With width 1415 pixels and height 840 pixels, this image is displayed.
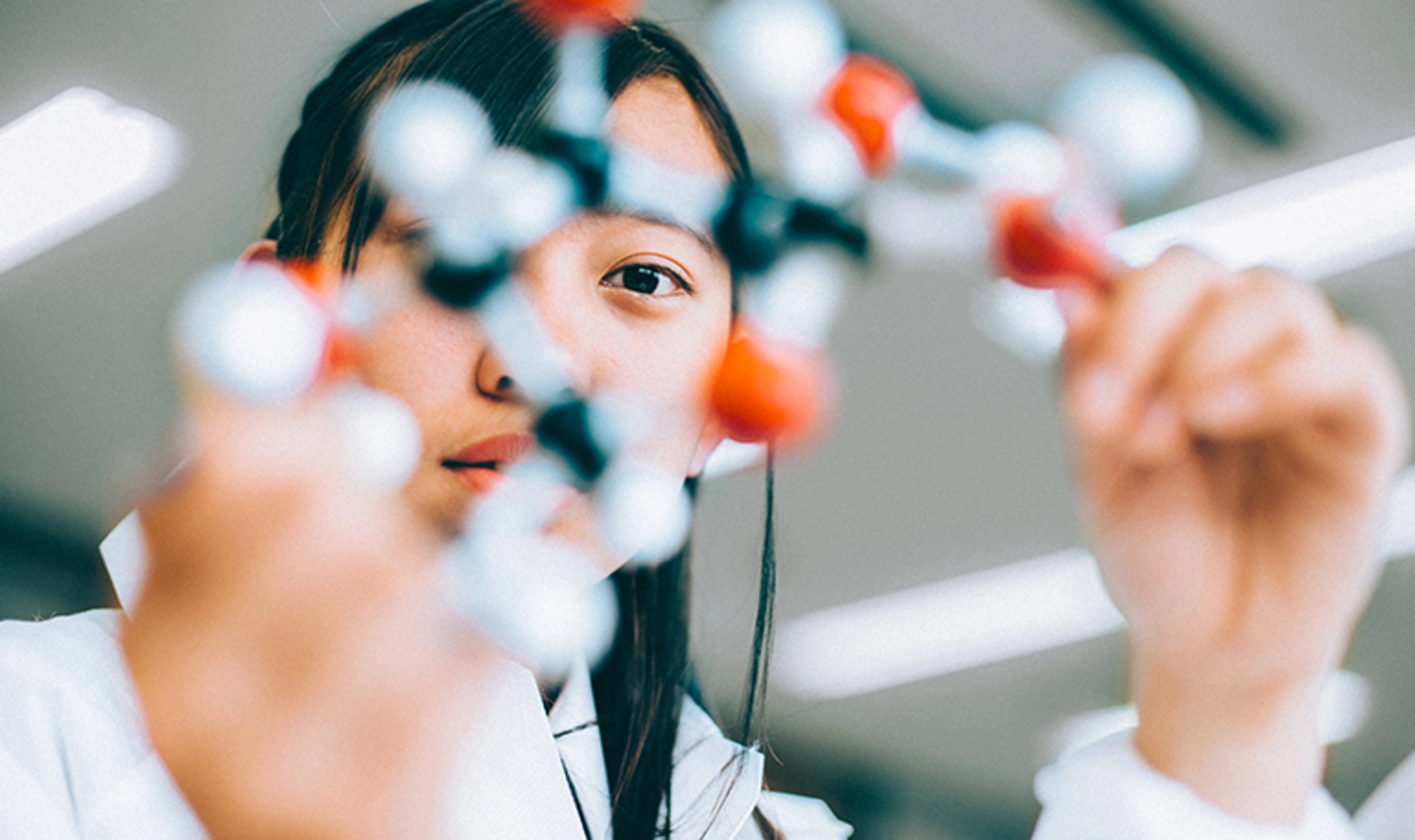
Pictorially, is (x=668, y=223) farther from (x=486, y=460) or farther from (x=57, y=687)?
(x=57, y=687)

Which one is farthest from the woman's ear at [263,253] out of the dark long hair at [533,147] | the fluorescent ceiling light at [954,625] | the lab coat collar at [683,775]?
the fluorescent ceiling light at [954,625]

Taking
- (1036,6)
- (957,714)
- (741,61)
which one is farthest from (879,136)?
(957,714)

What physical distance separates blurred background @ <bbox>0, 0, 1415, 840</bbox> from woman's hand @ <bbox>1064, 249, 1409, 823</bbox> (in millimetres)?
100

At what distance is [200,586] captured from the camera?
120 mm

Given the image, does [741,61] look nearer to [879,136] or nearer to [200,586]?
[879,136]

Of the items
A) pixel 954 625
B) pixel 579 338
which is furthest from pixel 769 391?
pixel 954 625

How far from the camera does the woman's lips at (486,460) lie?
332 millimetres

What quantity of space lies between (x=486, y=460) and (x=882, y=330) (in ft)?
2.63

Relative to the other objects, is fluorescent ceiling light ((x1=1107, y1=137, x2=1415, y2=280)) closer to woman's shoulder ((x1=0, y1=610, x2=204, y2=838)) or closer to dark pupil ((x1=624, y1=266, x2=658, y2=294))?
dark pupil ((x1=624, y1=266, x2=658, y2=294))

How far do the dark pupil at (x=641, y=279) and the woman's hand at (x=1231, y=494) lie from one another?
0.18 m

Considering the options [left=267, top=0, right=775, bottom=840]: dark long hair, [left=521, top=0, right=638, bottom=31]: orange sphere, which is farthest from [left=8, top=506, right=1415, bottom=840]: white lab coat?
[left=521, top=0, right=638, bottom=31]: orange sphere

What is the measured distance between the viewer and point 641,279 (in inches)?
14.8

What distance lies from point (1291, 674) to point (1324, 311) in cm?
8

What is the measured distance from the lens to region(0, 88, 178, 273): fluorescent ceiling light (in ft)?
2.85
